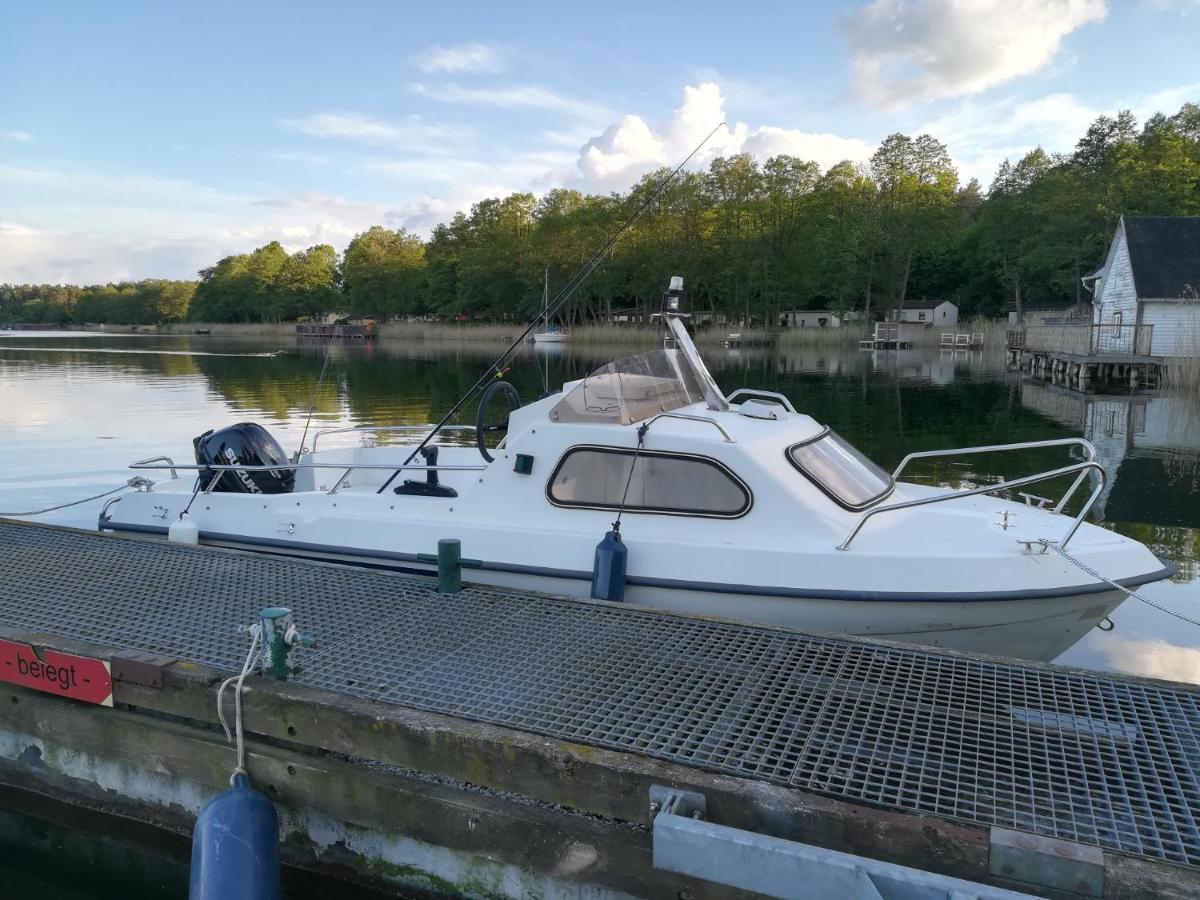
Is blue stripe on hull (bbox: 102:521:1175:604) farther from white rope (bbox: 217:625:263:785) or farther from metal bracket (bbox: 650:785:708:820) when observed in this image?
metal bracket (bbox: 650:785:708:820)

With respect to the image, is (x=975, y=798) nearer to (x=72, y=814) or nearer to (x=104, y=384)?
(x=72, y=814)

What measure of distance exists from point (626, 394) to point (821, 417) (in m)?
17.6

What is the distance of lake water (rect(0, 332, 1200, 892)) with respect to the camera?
11250 millimetres

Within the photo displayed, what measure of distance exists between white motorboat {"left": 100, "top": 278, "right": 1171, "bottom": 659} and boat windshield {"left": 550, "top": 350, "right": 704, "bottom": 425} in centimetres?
2

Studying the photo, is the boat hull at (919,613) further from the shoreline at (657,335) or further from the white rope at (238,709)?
the shoreline at (657,335)

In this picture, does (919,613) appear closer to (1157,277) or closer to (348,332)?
(1157,277)

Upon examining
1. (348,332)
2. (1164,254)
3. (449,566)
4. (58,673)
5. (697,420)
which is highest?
(1164,254)

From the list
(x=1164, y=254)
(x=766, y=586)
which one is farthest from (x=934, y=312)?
(x=766, y=586)

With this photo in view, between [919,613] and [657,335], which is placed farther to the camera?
[657,335]

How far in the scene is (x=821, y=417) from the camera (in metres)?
23.6

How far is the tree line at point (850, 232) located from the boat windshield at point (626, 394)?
5791cm

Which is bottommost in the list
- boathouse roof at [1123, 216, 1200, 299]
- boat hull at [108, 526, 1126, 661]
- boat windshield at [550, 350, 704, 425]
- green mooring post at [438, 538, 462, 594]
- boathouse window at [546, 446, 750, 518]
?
boat hull at [108, 526, 1126, 661]

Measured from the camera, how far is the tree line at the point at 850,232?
61219 mm

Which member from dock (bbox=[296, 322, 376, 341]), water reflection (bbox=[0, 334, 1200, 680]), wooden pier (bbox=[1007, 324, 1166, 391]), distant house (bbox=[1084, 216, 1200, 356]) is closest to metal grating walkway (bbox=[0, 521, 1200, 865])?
water reflection (bbox=[0, 334, 1200, 680])
